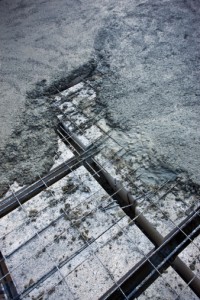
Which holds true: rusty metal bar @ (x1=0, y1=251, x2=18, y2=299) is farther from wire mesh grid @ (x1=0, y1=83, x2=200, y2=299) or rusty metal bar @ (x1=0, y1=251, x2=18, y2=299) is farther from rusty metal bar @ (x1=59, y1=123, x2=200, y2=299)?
rusty metal bar @ (x1=59, y1=123, x2=200, y2=299)

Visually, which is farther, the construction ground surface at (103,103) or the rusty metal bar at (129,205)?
the construction ground surface at (103,103)

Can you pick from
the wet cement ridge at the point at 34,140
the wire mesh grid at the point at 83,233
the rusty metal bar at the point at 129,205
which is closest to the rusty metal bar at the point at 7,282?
the wire mesh grid at the point at 83,233

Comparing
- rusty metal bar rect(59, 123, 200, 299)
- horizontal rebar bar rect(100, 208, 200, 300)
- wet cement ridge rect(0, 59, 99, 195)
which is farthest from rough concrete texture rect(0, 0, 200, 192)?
horizontal rebar bar rect(100, 208, 200, 300)

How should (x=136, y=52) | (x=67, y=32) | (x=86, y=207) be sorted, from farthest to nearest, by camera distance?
1. (x=67, y=32)
2. (x=136, y=52)
3. (x=86, y=207)

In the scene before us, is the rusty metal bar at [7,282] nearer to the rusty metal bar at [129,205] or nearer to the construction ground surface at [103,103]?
the construction ground surface at [103,103]

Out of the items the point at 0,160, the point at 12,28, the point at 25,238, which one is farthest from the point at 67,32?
the point at 25,238

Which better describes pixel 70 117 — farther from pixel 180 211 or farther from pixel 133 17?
pixel 133 17
